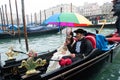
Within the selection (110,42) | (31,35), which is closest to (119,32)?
(110,42)

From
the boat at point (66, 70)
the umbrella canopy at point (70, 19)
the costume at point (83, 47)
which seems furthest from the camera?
the umbrella canopy at point (70, 19)

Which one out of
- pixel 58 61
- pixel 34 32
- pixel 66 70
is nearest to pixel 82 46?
pixel 58 61

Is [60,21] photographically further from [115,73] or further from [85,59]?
[115,73]

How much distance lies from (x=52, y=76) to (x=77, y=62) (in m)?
0.77

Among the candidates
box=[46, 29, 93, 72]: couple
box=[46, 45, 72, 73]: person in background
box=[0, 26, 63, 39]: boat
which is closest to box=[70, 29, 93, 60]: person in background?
box=[46, 29, 93, 72]: couple

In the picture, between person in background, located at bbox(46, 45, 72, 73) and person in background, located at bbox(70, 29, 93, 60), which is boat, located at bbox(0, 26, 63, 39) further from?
person in background, located at bbox(70, 29, 93, 60)

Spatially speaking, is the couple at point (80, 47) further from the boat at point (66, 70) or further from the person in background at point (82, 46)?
the boat at point (66, 70)

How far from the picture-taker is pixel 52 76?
3.82m

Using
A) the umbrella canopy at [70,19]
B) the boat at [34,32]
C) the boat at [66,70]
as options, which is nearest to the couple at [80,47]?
the boat at [66,70]

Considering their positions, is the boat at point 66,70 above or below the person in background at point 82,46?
below

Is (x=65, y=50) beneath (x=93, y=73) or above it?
above

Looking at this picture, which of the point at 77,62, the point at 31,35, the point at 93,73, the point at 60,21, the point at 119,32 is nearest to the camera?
the point at 77,62

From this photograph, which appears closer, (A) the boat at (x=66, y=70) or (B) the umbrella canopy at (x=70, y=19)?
(A) the boat at (x=66, y=70)

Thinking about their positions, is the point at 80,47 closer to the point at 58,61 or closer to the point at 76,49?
the point at 76,49
